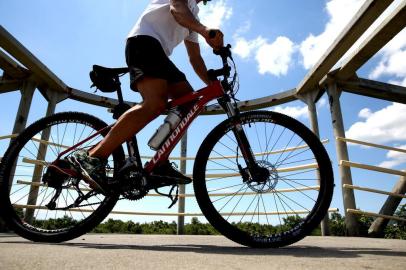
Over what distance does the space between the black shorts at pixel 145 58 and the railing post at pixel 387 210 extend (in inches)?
131

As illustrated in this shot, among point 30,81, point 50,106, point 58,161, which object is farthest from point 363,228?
point 30,81

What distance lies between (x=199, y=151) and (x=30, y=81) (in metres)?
3.33

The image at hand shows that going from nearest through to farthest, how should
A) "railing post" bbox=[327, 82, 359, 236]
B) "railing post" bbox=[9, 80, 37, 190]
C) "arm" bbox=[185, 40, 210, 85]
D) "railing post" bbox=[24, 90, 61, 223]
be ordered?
"arm" bbox=[185, 40, 210, 85]
"railing post" bbox=[327, 82, 359, 236]
"railing post" bbox=[24, 90, 61, 223]
"railing post" bbox=[9, 80, 37, 190]

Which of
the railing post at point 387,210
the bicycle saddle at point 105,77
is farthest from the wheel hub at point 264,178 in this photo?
the railing post at point 387,210

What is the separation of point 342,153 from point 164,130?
2.68 meters

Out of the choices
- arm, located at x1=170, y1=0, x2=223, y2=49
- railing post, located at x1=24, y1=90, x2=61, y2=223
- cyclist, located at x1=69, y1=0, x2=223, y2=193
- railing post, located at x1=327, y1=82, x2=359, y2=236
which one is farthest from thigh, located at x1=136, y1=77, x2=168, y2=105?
railing post, located at x1=327, y1=82, x2=359, y2=236

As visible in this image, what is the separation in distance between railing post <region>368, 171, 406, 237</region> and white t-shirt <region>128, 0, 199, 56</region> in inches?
133

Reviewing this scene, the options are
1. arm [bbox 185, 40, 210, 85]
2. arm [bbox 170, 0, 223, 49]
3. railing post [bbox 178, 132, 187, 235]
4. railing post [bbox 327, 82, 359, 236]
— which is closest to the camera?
arm [bbox 170, 0, 223, 49]

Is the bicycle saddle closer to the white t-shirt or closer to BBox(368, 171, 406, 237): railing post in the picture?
the white t-shirt

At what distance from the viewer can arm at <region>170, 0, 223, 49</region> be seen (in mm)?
2043

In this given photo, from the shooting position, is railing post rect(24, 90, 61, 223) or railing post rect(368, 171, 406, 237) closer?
railing post rect(368, 171, 406, 237)

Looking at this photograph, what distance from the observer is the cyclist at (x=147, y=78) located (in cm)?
207

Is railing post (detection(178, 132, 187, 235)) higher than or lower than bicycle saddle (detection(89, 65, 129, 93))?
lower

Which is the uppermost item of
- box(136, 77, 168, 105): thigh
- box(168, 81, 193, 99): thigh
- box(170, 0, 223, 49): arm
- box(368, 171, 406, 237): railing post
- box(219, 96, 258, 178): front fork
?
box(170, 0, 223, 49): arm
